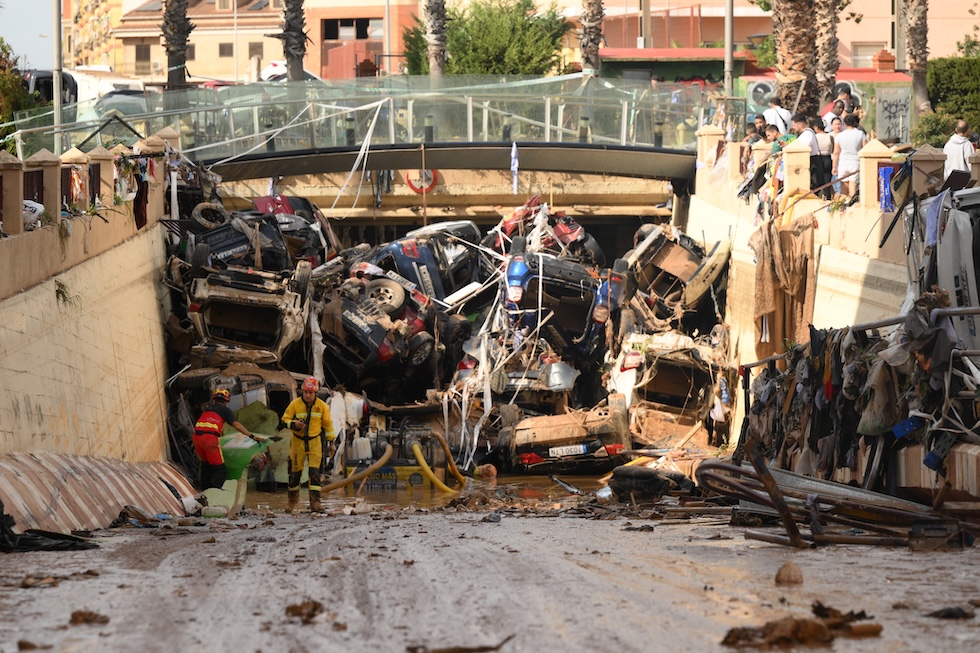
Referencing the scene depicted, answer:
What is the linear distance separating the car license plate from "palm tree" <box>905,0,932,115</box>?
26615mm

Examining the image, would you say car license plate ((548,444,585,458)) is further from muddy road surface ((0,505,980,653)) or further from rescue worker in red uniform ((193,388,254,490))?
muddy road surface ((0,505,980,653))

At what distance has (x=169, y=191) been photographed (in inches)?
1009

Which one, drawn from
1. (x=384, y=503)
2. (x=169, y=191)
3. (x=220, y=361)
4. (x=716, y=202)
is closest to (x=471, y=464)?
(x=220, y=361)

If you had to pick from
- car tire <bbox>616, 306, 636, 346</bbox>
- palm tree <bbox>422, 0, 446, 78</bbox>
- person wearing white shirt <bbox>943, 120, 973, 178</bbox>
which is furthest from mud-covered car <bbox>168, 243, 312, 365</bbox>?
palm tree <bbox>422, 0, 446, 78</bbox>

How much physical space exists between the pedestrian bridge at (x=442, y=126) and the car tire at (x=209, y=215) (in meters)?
5.11

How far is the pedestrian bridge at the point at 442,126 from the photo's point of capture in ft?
102

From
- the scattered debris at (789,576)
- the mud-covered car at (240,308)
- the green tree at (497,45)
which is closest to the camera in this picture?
the scattered debris at (789,576)

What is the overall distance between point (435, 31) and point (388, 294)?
1837 cm

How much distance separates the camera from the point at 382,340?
78.8 feet

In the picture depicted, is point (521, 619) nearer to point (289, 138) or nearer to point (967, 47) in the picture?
point (289, 138)

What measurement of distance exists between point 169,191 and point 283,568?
17905mm

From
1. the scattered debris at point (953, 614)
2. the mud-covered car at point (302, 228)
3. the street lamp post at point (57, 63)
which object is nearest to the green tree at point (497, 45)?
the street lamp post at point (57, 63)

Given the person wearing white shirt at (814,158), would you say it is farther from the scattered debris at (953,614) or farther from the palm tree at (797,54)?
the scattered debris at (953,614)

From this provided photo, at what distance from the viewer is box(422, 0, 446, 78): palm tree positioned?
41.3 metres
